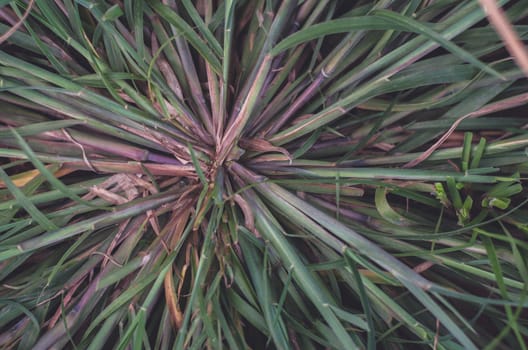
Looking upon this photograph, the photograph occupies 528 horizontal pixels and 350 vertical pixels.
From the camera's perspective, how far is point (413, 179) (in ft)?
2.13

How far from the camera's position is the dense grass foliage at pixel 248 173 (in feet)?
2.13

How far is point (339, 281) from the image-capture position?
0.76 metres

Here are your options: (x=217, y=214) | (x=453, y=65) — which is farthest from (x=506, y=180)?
(x=217, y=214)

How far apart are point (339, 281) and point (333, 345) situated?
11 centimetres

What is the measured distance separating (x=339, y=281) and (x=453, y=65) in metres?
0.36

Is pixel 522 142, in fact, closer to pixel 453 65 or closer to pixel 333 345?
pixel 453 65

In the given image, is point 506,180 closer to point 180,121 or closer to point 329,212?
point 329,212

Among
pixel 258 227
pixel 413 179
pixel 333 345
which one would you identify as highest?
pixel 413 179

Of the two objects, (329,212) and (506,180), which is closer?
(506,180)

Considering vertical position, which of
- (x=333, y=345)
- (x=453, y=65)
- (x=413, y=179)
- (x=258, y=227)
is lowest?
(x=333, y=345)

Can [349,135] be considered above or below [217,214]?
above

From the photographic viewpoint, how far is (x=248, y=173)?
72 cm

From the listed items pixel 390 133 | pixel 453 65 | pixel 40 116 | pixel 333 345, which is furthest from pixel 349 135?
pixel 40 116

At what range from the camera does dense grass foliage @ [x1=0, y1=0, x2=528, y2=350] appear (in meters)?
0.65
